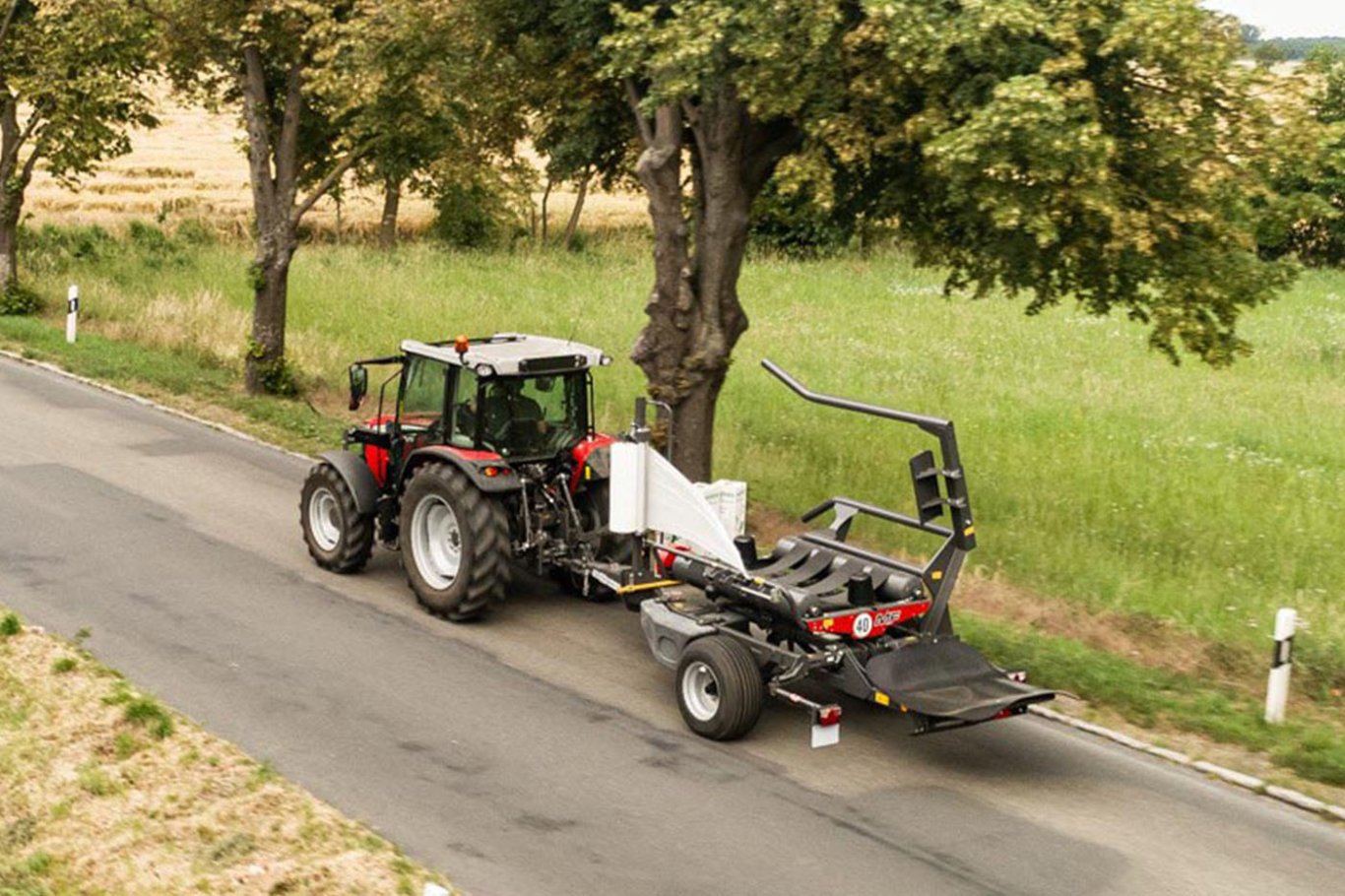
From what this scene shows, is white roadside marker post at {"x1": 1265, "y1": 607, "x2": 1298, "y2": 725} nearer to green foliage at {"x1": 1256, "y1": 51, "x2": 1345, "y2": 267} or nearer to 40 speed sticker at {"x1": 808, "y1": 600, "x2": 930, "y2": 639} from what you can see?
40 speed sticker at {"x1": 808, "y1": 600, "x2": 930, "y2": 639}

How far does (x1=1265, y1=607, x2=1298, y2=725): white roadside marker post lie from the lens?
11398 millimetres

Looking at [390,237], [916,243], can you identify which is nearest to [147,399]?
[916,243]

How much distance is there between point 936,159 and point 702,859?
695cm

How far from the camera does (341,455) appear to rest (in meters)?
14.4

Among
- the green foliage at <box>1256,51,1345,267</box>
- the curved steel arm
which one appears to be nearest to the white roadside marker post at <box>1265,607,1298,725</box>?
the curved steel arm

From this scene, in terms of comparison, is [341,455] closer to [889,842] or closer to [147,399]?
[889,842]

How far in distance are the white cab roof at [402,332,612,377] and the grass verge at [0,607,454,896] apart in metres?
Answer: 3.77

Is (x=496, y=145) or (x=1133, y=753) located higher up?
(x=496, y=145)

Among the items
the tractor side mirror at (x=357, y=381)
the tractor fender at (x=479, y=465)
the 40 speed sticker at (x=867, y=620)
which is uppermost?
the tractor side mirror at (x=357, y=381)

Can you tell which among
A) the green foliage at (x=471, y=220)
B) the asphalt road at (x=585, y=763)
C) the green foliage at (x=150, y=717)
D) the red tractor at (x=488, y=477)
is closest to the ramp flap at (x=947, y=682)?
the asphalt road at (x=585, y=763)

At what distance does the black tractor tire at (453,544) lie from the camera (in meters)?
12.7

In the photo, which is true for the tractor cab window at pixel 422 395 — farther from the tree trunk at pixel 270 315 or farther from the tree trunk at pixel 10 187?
the tree trunk at pixel 10 187

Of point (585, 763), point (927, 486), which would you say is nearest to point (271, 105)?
point (927, 486)

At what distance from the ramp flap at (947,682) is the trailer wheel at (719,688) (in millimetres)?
796
